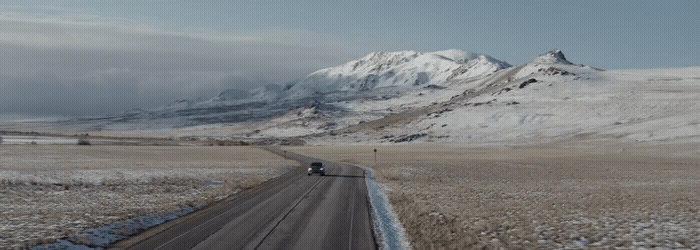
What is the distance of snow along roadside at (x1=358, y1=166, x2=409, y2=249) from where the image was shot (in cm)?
→ 1758

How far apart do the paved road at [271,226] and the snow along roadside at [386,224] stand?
0.39 metres

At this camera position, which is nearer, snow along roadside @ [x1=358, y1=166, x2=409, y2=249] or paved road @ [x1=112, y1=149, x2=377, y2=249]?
paved road @ [x1=112, y1=149, x2=377, y2=249]

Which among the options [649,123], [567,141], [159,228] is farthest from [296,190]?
[649,123]

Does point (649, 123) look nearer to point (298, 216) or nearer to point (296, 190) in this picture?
point (296, 190)

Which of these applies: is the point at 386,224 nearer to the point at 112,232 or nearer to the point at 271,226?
the point at 271,226

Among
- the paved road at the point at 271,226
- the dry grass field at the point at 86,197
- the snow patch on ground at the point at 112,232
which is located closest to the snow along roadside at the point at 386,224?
the paved road at the point at 271,226

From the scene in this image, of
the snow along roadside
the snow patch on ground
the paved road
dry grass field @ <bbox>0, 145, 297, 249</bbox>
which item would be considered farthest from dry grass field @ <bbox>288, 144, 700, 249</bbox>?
dry grass field @ <bbox>0, 145, 297, 249</bbox>

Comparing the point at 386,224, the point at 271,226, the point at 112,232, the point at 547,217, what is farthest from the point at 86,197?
the point at 547,217

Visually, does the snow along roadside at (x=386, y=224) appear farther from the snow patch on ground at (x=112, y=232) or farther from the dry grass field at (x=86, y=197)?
the dry grass field at (x=86, y=197)

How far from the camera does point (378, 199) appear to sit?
30.8 meters

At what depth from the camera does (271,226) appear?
67.3ft

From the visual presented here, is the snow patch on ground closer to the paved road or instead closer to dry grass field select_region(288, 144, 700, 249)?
the paved road

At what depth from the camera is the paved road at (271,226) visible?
56.2 feet

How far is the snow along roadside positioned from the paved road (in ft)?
1.27
